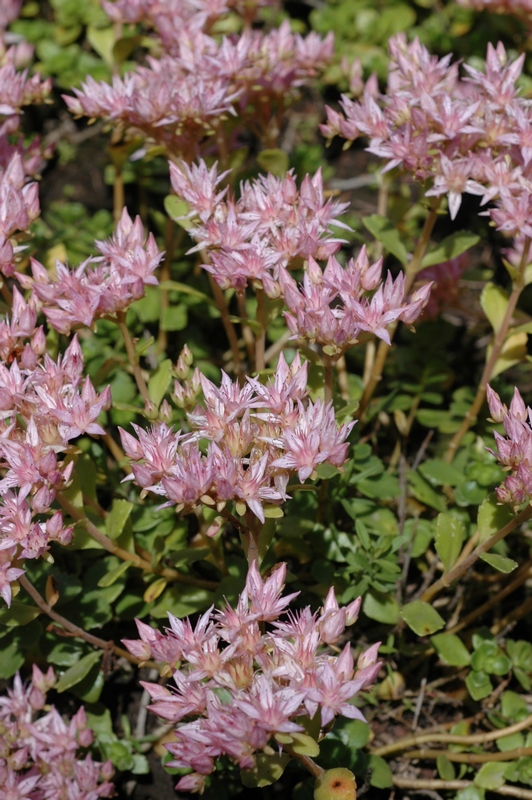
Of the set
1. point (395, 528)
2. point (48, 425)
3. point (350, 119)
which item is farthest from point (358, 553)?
point (350, 119)

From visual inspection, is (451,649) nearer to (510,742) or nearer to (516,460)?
(510,742)

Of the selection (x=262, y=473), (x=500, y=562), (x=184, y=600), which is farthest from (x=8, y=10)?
(x=500, y=562)

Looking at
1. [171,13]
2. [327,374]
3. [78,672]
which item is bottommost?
[78,672]

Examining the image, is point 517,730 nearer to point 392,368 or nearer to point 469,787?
point 469,787

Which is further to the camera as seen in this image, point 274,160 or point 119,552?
point 274,160

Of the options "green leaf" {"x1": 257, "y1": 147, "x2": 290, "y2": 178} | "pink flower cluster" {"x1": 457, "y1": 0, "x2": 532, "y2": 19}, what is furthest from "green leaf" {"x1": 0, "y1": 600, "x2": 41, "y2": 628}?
"pink flower cluster" {"x1": 457, "y1": 0, "x2": 532, "y2": 19}

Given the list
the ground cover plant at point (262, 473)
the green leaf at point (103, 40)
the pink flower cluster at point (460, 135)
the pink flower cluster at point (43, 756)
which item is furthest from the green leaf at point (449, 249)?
the green leaf at point (103, 40)
